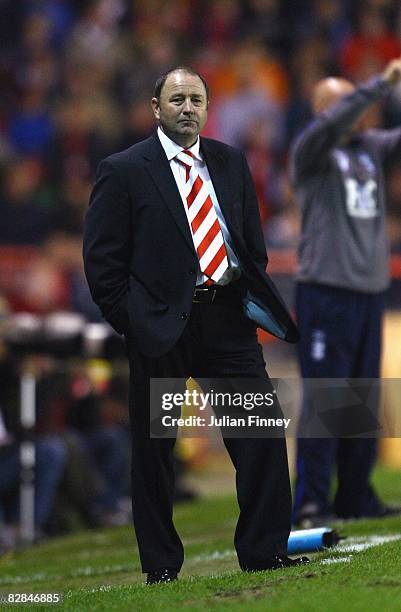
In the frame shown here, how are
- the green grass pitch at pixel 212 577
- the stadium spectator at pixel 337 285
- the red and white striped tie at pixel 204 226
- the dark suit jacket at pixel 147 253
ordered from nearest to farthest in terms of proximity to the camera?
1. the green grass pitch at pixel 212 577
2. the dark suit jacket at pixel 147 253
3. the red and white striped tie at pixel 204 226
4. the stadium spectator at pixel 337 285

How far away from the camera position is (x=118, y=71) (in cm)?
1684

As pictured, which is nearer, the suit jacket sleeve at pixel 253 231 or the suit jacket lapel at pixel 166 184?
the suit jacket lapel at pixel 166 184

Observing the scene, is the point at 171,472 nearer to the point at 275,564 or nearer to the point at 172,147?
the point at 275,564

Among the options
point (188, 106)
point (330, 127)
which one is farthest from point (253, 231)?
point (330, 127)

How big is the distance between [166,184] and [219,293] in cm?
50

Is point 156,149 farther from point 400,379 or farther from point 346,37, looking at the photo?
point 346,37

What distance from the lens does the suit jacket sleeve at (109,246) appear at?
18.2ft

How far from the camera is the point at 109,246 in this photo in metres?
5.55

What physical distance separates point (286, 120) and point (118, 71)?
7.10ft

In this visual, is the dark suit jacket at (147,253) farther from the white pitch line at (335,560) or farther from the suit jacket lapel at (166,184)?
the white pitch line at (335,560)

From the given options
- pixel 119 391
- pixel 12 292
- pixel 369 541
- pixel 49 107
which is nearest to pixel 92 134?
pixel 49 107

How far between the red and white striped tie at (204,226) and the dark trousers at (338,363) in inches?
87.2

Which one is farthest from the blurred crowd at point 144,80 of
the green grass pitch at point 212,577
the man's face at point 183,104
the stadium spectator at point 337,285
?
the man's face at point 183,104

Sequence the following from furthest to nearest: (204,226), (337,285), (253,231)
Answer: (337,285)
(253,231)
(204,226)
